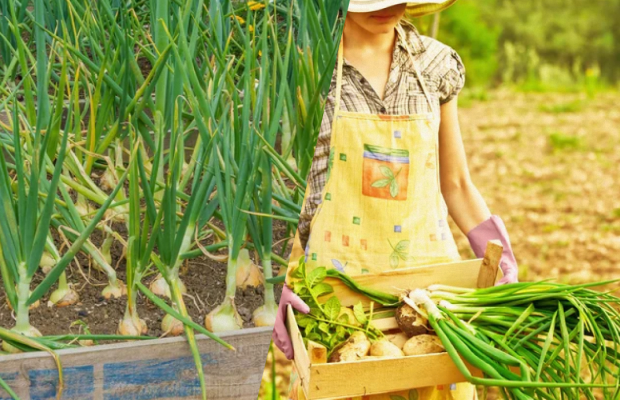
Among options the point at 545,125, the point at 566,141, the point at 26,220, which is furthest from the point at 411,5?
the point at 545,125

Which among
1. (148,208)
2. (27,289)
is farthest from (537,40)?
(27,289)

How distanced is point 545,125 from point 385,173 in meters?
2.61

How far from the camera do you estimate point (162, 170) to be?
30.6 inches

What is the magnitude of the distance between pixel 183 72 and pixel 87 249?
0.21m

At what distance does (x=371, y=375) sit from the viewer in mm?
610

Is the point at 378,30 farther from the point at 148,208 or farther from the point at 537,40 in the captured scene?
the point at 537,40

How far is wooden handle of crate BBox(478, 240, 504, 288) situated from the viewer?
66cm

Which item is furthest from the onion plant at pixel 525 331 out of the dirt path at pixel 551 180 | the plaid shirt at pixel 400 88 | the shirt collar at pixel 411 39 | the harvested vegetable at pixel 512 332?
the dirt path at pixel 551 180

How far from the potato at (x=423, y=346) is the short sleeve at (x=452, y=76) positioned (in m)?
0.22

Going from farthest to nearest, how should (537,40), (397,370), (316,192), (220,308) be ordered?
(537,40) < (220,308) < (316,192) < (397,370)

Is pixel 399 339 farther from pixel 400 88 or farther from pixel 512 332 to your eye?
pixel 400 88

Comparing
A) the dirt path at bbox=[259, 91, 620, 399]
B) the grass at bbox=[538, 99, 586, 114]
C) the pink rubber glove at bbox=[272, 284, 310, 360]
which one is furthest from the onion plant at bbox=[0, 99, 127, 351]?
the dirt path at bbox=[259, 91, 620, 399]

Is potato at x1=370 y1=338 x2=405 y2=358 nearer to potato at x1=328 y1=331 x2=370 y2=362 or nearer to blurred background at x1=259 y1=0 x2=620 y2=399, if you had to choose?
potato at x1=328 y1=331 x2=370 y2=362

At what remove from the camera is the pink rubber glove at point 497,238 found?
28.6 inches
